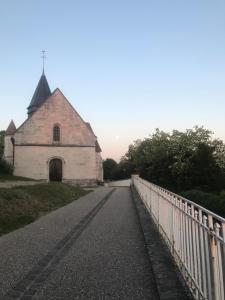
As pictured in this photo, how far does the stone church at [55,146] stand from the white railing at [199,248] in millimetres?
37358

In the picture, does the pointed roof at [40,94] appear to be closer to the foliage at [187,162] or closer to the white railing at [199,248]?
the foliage at [187,162]

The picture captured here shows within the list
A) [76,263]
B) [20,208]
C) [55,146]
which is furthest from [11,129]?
[76,263]

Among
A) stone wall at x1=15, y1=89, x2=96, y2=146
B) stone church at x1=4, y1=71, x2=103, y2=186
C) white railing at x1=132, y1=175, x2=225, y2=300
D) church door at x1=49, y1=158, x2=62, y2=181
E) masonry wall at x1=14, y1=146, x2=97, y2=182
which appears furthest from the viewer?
church door at x1=49, y1=158, x2=62, y2=181

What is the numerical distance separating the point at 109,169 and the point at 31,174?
6563 centimetres

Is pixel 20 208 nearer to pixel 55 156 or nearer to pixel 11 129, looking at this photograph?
pixel 55 156

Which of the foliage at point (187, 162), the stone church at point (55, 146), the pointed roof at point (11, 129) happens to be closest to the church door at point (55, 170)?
the stone church at point (55, 146)

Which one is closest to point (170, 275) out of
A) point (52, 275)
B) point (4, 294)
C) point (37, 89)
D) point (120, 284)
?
point (120, 284)

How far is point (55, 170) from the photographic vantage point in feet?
142

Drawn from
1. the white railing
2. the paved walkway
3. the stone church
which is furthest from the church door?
the white railing

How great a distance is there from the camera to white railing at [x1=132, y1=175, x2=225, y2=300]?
3213 millimetres

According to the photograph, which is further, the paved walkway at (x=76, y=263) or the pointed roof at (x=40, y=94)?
the pointed roof at (x=40, y=94)

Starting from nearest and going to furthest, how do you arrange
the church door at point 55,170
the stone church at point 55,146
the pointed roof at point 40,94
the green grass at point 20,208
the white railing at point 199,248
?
the white railing at point 199,248 → the green grass at point 20,208 → the stone church at point 55,146 → the church door at point 55,170 → the pointed roof at point 40,94

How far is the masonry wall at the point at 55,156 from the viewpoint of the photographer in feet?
138

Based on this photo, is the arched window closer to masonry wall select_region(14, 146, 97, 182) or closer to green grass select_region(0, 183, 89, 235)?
masonry wall select_region(14, 146, 97, 182)
